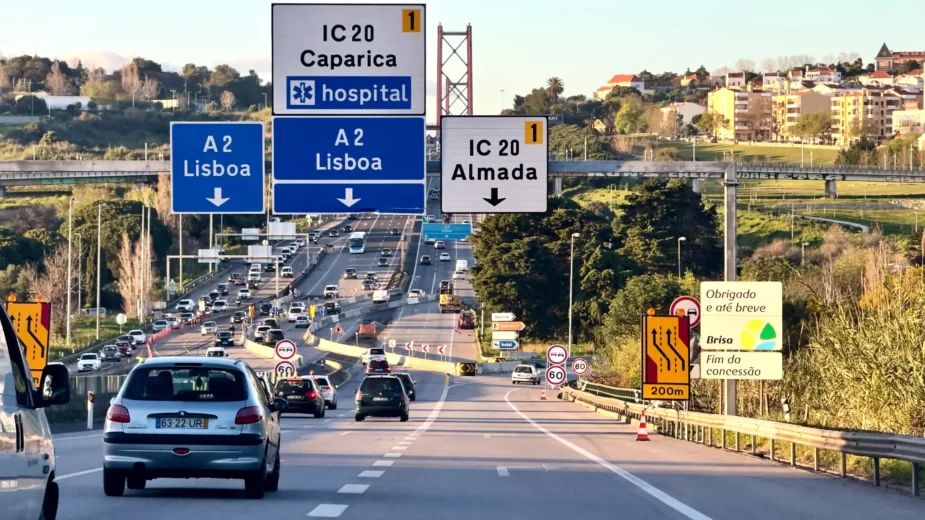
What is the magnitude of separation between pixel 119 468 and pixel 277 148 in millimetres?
9704

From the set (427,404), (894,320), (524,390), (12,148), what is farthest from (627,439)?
(12,148)

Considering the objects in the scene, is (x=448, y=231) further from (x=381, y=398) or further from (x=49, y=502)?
(x=49, y=502)

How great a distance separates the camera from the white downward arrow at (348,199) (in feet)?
76.9

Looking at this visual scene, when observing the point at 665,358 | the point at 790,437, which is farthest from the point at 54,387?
the point at 665,358

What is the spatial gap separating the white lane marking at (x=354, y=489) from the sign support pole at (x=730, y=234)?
44.9 feet

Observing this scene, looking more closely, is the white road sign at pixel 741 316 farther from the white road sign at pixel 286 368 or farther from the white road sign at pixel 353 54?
the white road sign at pixel 286 368

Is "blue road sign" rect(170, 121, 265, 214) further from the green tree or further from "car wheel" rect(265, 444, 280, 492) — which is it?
the green tree

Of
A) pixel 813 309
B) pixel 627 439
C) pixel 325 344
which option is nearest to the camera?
pixel 627 439

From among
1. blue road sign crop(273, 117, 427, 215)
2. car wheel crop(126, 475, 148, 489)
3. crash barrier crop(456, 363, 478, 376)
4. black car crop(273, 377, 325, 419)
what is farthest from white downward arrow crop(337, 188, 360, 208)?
crash barrier crop(456, 363, 478, 376)

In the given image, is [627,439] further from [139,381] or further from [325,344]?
[325,344]

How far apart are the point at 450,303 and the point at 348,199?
292 ft

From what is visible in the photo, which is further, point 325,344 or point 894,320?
point 325,344

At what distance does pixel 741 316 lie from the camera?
29.5m

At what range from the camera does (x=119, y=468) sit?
1477cm
